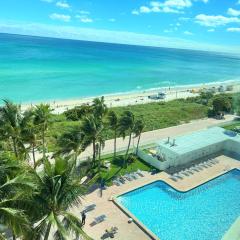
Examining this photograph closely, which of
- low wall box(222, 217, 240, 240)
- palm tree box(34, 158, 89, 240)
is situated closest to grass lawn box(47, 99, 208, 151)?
low wall box(222, 217, 240, 240)

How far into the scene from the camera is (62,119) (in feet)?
152

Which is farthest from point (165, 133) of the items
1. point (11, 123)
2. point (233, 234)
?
point (11, 123)

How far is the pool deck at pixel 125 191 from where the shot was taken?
19.1 meters

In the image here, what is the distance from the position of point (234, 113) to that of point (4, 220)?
1853 inches

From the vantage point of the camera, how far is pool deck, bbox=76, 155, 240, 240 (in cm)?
1908

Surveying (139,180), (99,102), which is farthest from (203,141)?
(99,102)

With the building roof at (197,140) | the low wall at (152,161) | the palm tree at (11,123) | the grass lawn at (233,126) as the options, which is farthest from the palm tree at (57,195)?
the grass lawn at (233,126)

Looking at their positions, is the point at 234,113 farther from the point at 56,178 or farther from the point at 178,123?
the point at 56,178

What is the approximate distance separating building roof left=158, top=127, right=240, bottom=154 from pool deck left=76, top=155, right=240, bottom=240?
2284mm

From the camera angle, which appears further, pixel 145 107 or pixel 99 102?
pixel 145 107

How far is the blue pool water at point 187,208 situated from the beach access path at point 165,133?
8.38 metres

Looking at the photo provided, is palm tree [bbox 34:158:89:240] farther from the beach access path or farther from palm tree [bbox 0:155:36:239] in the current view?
the beach access path

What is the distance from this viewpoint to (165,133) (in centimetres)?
3906

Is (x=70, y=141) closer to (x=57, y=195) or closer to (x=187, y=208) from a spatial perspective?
(x=187, y=208)
